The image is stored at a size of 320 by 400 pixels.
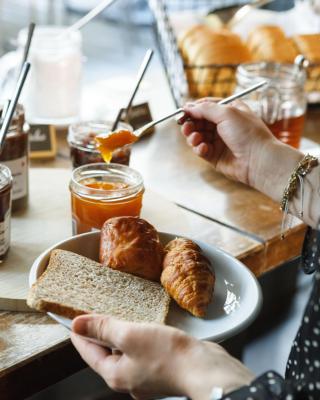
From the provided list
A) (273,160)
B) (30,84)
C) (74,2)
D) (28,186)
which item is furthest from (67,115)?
(74,2)

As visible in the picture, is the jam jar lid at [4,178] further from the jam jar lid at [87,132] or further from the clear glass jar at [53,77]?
the clear glass jar at [53,77]

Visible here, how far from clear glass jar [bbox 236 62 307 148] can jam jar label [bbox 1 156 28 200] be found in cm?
59

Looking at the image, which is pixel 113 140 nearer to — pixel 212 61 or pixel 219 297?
pixel 219 297

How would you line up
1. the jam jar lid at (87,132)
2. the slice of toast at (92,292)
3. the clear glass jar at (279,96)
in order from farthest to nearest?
the clear glass jar at (279,96) → the jam jar lid at (87,132) → the slice of toast at (92,292)

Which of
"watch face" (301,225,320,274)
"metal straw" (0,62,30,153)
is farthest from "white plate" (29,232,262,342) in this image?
"metal straw" (0,62,30,153)

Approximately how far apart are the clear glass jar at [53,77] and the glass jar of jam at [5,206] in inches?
27.0

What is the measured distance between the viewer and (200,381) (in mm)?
864

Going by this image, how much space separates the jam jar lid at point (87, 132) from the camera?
143 cm

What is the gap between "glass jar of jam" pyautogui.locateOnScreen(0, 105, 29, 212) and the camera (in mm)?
1342

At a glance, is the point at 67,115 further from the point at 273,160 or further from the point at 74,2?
the point at 74,2

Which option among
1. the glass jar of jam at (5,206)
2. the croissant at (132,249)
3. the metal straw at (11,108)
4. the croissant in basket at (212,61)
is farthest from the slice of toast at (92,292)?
the croissant in basket at (212,61)

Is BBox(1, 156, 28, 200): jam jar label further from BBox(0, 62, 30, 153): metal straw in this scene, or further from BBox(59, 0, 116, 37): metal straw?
BBox(59, 0, 116, 37): metal straw

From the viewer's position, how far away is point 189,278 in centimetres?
105

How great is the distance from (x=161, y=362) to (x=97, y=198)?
417mm
